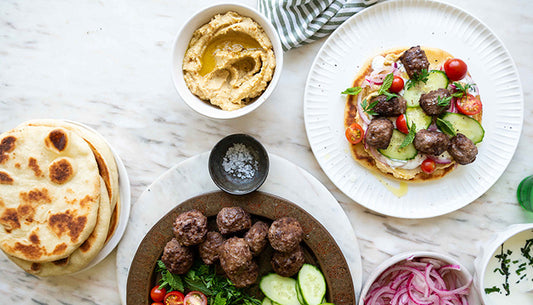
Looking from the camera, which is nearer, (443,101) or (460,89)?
(443,101)

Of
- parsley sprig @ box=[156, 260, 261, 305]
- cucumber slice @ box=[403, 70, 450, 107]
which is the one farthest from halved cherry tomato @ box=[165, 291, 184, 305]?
cucumber slice @ box=[403, 70, 450, 107]

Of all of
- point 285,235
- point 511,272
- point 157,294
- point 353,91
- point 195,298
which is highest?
point 353,91

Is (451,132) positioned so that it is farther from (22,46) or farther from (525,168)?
(22,46)

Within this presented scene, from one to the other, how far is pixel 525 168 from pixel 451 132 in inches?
40.0

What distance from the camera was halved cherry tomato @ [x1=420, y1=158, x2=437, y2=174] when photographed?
3.76 meters

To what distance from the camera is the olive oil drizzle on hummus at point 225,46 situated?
3.61 metres

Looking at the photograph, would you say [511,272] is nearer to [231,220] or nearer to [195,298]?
[231,220]

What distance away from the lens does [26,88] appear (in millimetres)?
4148

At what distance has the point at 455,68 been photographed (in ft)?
12.1

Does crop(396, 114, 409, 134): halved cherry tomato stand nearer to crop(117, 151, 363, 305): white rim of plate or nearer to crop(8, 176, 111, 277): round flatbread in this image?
crop(117, 151, 363, 305): white rim of plate

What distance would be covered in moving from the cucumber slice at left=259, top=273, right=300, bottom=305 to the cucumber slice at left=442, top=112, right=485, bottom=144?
204cm

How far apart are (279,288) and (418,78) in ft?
7.46

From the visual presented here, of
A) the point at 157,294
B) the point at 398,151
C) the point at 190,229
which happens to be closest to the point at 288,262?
the point at 190,229

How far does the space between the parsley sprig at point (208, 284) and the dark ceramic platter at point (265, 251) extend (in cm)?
12
